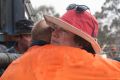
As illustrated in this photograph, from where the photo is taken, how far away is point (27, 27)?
5.54 m

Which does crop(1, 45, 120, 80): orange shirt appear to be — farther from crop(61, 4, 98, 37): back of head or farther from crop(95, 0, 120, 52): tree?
crop(95, 0, 120, 52): tree

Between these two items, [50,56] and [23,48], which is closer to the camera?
[50,56]

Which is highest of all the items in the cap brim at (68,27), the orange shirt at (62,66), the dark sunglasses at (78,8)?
the dark sunglasses at (78,8)

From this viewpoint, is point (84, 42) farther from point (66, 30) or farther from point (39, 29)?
point (39, 29)

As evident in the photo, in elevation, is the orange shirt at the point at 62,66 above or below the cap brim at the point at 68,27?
below

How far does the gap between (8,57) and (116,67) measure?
120 cm

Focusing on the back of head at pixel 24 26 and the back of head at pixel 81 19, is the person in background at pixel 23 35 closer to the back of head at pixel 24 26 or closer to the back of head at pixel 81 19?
the back of head at pixel 24 26

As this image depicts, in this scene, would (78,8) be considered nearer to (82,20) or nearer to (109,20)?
(82,20)

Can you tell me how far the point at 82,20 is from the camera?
272cm

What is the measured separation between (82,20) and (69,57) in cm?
28

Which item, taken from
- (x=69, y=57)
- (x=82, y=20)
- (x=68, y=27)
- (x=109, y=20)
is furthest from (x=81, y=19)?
(x=109, y=20)

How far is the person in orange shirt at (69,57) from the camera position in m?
2.49

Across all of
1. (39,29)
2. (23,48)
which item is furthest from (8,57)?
(23,48)

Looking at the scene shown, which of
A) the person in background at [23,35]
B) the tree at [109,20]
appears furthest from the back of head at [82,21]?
the tree at [109,20]
